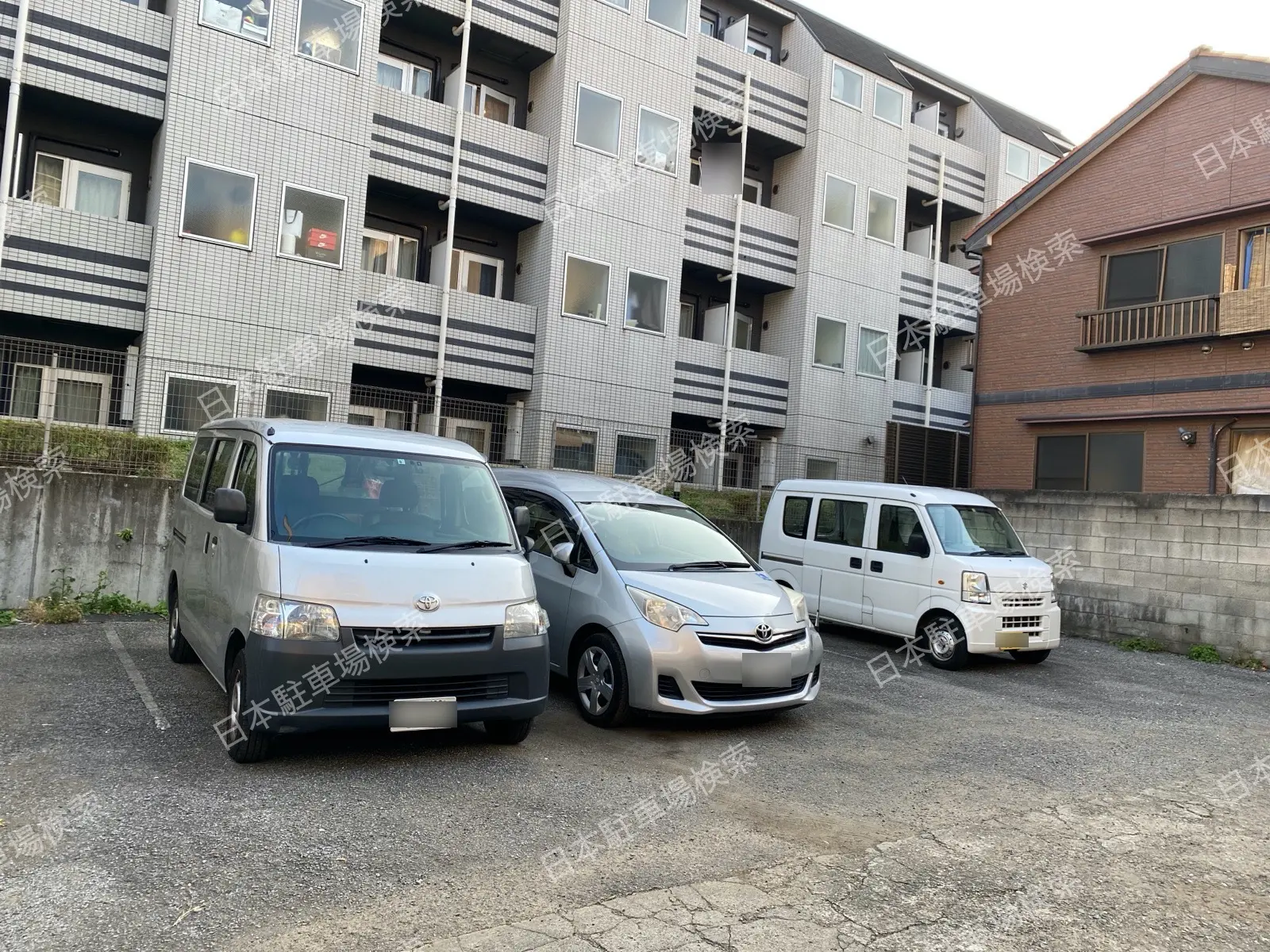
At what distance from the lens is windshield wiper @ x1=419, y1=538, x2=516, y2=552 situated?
5562 millimetres

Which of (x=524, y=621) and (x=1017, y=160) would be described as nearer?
(x=524, y=621)

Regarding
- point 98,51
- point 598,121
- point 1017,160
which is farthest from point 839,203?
point 98,51

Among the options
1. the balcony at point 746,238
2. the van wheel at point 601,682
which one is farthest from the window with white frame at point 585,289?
the van wheel at point 601,682

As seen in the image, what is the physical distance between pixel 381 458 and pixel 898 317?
18.6m

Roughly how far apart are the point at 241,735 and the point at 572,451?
1083 centimetres

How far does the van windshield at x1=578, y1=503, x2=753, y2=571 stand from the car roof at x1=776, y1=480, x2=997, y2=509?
324cm

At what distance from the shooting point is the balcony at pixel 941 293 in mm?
22156

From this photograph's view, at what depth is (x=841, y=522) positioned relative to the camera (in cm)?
1083

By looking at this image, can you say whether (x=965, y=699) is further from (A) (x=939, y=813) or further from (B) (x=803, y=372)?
(B) (x=803, y=372)

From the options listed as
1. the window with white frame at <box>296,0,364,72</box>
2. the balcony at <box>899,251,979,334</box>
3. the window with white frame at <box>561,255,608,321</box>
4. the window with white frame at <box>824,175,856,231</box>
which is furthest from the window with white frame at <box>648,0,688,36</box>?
the balcony at <box>899,251,979,334</box>

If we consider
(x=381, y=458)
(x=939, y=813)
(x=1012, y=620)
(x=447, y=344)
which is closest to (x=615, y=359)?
(x=447, y=344)

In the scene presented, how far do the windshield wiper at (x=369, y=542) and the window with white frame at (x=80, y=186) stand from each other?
1113cm

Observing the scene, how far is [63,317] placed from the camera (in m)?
13.0

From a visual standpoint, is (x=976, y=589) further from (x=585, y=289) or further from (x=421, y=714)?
(x=585, y=289)
